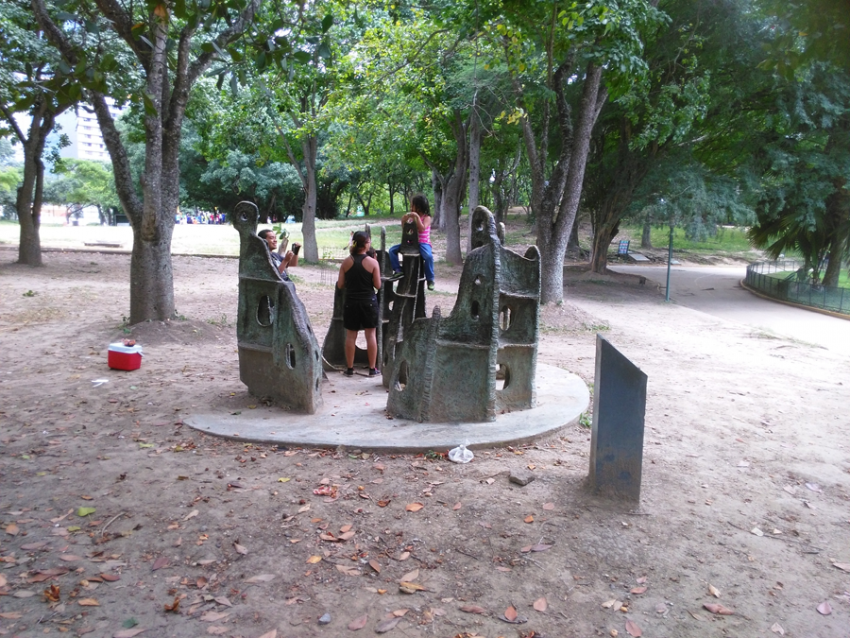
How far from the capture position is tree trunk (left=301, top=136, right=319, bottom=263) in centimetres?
2073

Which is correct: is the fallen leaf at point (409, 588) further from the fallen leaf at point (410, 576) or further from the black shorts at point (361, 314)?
the black shorts at point (361, 314)

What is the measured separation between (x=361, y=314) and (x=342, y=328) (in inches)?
42.8

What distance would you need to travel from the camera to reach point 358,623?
3.23 m

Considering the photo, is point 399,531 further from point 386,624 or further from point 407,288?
point 407,288

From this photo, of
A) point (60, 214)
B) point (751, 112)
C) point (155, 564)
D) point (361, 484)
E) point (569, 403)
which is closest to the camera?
point (155, 564)

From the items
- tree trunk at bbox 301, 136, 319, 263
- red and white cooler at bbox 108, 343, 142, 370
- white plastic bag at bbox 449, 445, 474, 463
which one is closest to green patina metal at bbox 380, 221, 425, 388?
white plastic bag at bbox 449, 445, 474, 463

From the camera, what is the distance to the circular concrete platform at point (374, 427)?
5324mm

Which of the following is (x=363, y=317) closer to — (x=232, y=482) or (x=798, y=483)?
(x=232, y=482)

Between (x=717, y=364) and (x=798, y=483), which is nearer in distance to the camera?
(x=798, y=483)

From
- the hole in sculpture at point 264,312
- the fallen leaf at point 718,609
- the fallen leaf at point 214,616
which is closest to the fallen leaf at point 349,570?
the fallen leaf at point 214,616

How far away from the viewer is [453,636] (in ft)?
10.4

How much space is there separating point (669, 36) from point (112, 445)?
1662cm

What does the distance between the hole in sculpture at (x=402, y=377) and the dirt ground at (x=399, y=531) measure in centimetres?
98

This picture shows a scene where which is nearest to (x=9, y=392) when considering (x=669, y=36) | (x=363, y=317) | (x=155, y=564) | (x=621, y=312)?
(x=363, y=317)
